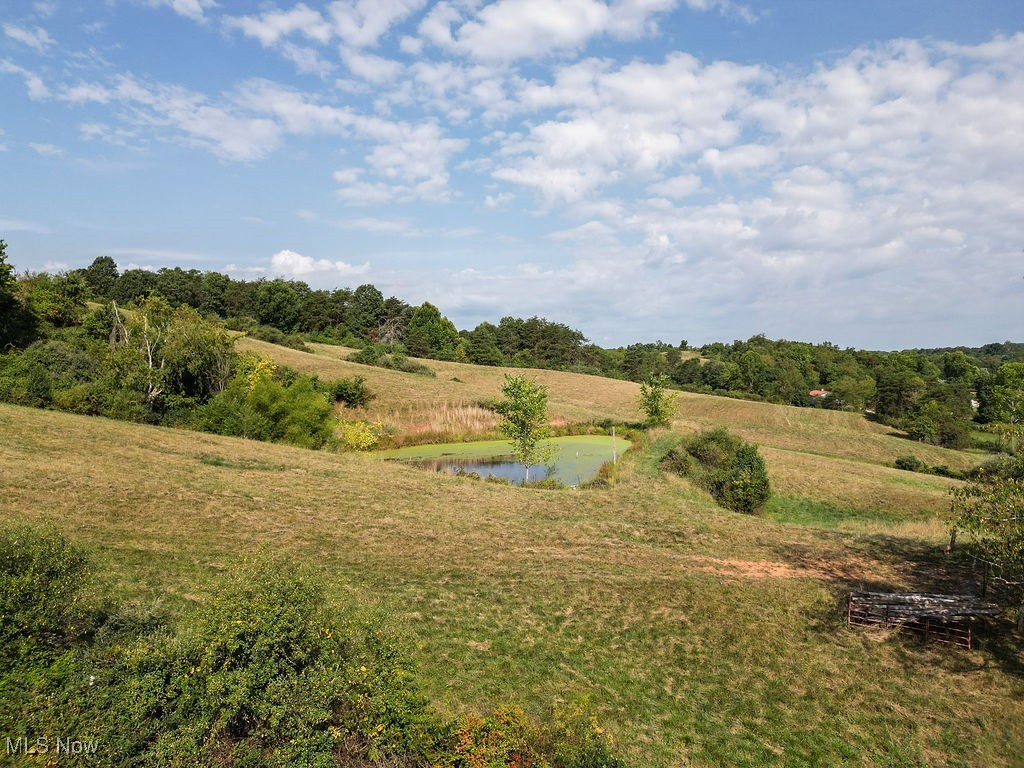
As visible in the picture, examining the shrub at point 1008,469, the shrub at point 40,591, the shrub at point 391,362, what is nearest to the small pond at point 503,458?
the shrub at point 1008,469

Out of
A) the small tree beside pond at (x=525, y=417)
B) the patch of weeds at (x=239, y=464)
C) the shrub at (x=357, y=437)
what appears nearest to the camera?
the patch of weeds at (x=239, y=464)

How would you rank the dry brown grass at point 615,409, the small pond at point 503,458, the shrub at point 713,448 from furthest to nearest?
the dry brown grass at point 615,409 < the shrub at point 713,448 < the small pond at point 503,458

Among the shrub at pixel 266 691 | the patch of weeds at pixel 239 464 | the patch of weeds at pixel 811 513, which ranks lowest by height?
the patch of weeds at pixel 811 513

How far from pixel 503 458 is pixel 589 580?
87.4 ft

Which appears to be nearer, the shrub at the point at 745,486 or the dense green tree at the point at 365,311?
the shrub at the point at 745,486

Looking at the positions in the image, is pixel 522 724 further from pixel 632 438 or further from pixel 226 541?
pixel 632 438

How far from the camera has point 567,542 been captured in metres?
23.5

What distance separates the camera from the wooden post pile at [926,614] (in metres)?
15.8

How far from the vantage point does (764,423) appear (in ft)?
256

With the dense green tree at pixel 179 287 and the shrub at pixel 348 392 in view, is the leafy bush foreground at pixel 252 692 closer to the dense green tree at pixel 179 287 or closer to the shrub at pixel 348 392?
the shrub at pixel 348 392

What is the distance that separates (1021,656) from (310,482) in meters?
28.2

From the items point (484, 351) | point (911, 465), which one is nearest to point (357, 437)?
point (911, 465)

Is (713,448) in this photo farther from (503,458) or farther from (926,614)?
(926,614)

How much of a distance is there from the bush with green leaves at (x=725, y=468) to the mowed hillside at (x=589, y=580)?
4.42 meters
